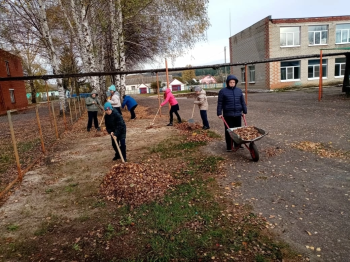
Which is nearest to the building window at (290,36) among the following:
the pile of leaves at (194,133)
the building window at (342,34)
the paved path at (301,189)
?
the building window at (342,34)

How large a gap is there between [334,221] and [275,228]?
779 millimetres

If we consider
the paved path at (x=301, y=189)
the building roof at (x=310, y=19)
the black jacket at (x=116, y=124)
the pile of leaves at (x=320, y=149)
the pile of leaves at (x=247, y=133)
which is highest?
the building roof at (x=310, y=19)

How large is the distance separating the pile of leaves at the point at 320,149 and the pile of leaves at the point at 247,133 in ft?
4.79

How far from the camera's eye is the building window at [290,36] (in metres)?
27.9

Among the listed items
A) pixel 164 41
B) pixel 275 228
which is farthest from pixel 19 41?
pixel 275 228

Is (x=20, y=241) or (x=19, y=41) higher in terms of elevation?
(x=19, y=41)

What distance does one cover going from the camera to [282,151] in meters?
6.16

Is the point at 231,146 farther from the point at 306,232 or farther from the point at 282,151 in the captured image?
the point at 306,232

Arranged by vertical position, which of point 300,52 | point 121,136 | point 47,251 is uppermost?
point 300,52

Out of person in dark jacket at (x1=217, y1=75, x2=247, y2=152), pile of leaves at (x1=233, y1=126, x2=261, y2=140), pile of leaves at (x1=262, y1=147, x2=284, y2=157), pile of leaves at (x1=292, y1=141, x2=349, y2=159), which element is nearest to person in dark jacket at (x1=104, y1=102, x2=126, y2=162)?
person in dark jacket at (x1=217, y1=75, x2=247, y2=152)

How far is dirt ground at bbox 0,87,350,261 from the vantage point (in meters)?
3.12

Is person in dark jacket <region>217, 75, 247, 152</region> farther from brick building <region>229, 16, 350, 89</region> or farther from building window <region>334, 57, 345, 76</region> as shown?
building window <region>334, 57, 345, 76</region>

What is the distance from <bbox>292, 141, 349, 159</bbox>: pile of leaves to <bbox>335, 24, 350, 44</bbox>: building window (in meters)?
29.4

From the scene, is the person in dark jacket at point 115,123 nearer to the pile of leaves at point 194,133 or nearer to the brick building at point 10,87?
the pile of leaves at point 194,133
